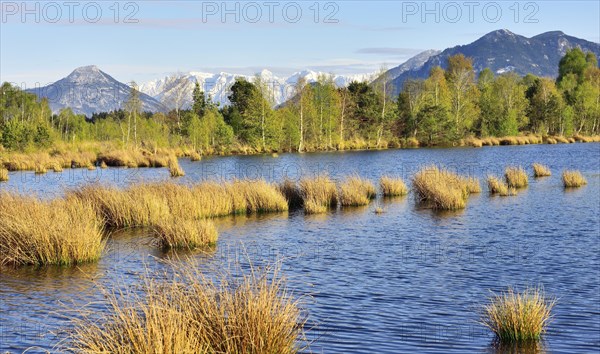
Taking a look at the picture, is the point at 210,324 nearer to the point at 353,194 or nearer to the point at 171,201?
the point at 171,201

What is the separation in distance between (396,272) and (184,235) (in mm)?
5987

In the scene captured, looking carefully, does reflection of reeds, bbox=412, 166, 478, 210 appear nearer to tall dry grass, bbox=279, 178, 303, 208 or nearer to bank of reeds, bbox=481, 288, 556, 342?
tall dry grass, bbox=279, 178, 303, 208

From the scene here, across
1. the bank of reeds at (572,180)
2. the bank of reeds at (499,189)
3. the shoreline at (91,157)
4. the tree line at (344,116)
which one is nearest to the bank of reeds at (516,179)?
the bank of reeds at (499,189)

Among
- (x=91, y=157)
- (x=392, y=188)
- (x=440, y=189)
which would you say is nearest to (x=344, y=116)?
(x=91, y=157)

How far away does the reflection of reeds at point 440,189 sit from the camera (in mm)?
25672

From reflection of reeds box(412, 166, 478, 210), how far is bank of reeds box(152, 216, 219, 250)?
11149mm

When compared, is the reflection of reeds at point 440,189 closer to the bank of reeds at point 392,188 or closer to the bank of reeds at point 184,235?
the bank of reeds at point 392,188

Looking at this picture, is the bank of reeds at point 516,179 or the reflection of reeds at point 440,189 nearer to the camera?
the reflection of reeds at point 440,189

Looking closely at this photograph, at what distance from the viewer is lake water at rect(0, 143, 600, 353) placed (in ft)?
33.7

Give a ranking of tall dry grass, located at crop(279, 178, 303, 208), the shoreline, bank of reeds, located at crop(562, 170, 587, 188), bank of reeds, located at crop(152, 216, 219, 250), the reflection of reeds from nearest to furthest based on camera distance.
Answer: bank of reeds, located at crop(152, 216, 219, 250)
the reflection of reeds
tall dry grass, located at crop(279, 178, 303, 208)
bank of reeds, located at crop(562, 170, 587, 188)
the shoreline

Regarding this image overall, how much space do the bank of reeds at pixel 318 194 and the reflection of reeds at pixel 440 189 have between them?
3715 mm

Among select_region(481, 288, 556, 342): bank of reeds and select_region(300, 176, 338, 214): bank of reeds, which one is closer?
select_region(481, 288, 556, 342): bank of reeds

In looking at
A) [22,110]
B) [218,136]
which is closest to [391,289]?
[218,136]

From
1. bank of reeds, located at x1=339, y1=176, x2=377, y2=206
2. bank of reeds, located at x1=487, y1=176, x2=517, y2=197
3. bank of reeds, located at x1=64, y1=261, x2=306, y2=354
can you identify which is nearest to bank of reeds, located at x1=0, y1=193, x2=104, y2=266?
bank of reeds, located at x1=64, y1=261, x2=306, y2=354
